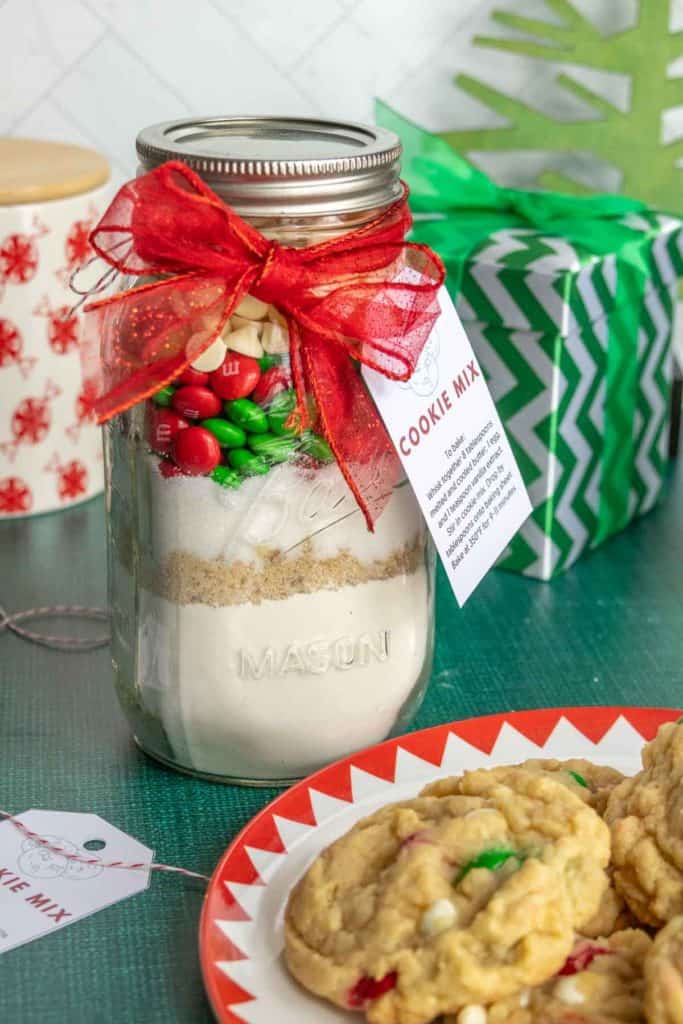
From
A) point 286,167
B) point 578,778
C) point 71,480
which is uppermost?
point 286,167

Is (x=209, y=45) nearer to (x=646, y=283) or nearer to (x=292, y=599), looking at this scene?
(x=646, y=283)

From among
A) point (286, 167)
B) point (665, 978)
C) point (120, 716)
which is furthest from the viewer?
point (120, 716)

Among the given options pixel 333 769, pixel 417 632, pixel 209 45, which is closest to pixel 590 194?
pixel 209 45

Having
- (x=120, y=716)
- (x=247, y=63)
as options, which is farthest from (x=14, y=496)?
(x=247, y=63)

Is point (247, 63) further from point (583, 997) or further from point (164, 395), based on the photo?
point (583, 997)

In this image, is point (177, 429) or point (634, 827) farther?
point (177, 429)

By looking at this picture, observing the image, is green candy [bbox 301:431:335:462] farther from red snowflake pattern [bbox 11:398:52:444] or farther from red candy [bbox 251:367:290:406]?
red snowflake pattern [bbox 11:398:52:444]

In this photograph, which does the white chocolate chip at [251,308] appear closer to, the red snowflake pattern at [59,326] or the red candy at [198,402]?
the red candy at [198,402]
